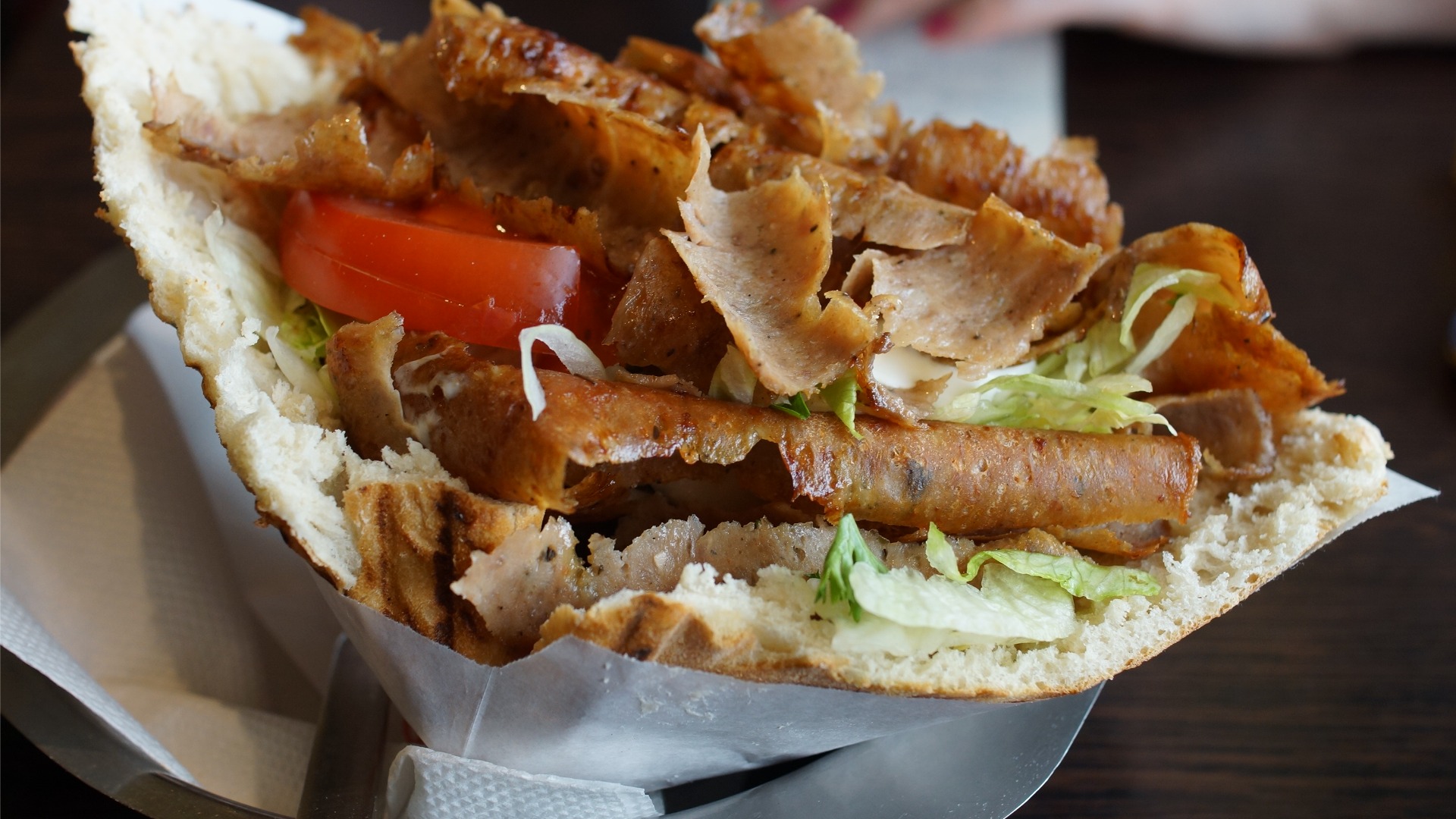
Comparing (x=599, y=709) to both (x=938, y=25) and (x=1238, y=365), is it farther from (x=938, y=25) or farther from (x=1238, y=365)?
(x=938, y=25)

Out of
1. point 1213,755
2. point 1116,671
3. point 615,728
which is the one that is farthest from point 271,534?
point 1213,755

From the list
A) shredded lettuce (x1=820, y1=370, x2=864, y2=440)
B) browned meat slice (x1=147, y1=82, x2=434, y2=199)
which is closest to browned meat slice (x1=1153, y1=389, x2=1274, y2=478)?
shredded lettuce (x1=820, y1=370, x2=864, y2=440)

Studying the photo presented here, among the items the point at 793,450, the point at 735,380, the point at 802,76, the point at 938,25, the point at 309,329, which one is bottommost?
the point at 793,450

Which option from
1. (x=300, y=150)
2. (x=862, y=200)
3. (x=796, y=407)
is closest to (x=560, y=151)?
(x=300, y=150)

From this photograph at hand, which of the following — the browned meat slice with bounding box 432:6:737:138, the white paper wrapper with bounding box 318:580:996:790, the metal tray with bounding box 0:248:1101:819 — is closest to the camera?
the white paper wrapper with bounding box 318:580:996:790

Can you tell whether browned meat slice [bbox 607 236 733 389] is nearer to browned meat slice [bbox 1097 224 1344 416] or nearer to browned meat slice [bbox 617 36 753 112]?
browned meat slice [bbox 617 36 753 112]

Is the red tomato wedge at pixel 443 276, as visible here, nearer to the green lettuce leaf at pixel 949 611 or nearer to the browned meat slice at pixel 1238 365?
the green lettuce leaf at pixel 949 611

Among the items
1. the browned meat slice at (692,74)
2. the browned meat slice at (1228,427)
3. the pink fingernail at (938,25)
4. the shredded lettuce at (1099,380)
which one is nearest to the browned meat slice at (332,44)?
A: the browned meat slice at (692,74)
